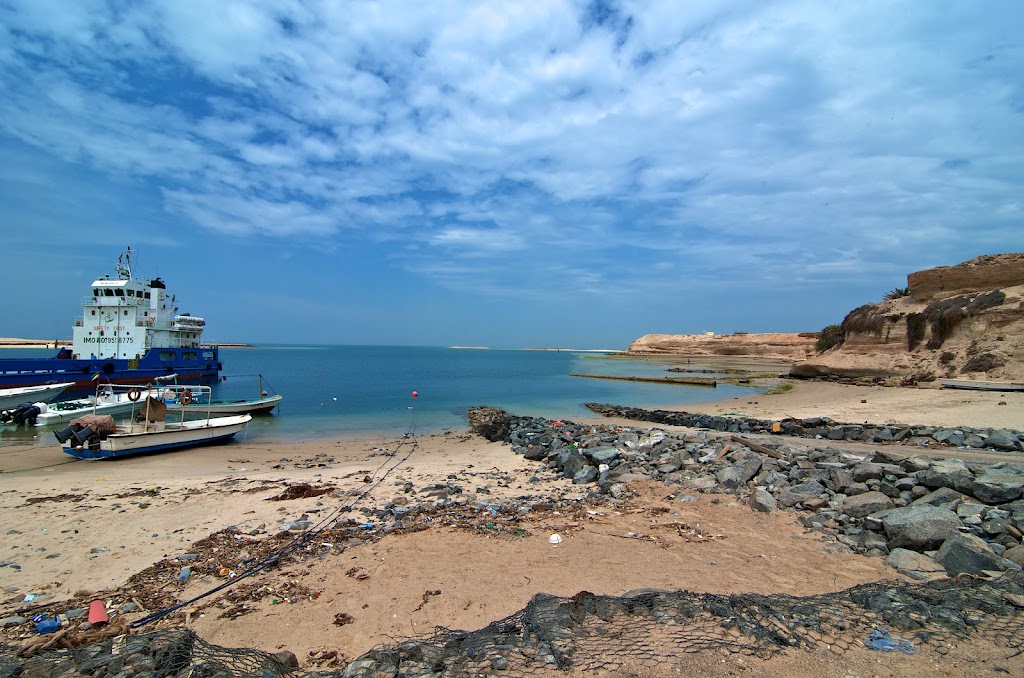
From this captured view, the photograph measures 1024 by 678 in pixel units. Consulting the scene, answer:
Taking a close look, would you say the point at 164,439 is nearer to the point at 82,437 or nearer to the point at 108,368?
the point at 82,437

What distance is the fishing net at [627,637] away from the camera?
3709 mm

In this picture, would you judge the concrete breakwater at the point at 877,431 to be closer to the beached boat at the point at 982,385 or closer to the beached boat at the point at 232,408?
the beached boat at the point at 982,385

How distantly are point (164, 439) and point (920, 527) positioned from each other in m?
19.9

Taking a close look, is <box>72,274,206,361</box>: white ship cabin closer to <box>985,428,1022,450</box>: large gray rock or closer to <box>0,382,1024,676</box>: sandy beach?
<box>0,382,1024,676</box>: sandy beach

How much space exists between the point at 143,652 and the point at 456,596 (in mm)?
2893

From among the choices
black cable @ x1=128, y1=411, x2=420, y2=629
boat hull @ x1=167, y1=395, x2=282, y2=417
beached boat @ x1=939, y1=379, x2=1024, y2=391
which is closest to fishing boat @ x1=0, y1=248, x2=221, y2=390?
boat hull @ x1=167, y1=395, x2=282, y2=417

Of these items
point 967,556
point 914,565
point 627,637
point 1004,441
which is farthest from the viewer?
point 1004,441

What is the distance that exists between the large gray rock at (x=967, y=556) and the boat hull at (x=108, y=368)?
33224mm

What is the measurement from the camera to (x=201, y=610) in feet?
17.9

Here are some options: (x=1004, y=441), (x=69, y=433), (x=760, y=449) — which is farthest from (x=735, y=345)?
(x=69, y=433)

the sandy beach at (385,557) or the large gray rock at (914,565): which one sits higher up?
the large gray rock at (914,565)

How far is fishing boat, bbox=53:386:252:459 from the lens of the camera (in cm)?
1536

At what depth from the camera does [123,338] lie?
38.4 meters

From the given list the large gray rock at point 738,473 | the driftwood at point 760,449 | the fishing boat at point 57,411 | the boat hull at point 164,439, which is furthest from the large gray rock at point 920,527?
the fishing boat at point 57,411
